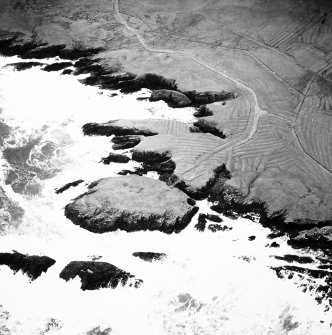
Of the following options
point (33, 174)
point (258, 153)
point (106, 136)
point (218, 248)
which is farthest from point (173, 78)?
point (218, 248)

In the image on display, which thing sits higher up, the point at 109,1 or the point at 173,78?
the point at 109,1

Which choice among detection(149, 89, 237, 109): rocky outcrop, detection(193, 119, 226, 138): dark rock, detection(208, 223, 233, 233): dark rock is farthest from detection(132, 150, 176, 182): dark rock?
detection(149, 89, 237, 109): rocky outcrop

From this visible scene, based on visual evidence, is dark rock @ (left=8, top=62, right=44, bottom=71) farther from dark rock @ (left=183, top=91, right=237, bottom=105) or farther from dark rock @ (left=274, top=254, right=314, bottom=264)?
dark rock @ (left=274, top=254, right=314, bottom=264)

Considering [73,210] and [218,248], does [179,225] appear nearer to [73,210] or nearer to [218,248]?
[218,248]

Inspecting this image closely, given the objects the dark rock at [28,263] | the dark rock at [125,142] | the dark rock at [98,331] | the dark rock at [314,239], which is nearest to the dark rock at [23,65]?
the dark rock at [125,142]

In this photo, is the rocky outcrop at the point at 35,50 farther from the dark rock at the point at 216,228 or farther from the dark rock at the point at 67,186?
the dark rock at the point at 216,228
